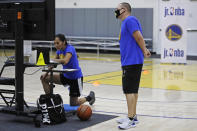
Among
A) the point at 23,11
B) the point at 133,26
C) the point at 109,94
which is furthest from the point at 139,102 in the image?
the point at 23,11

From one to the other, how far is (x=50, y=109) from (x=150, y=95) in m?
3.10

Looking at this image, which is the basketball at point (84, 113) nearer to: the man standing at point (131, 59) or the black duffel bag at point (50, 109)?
the black duffel bag at point (50, 109)

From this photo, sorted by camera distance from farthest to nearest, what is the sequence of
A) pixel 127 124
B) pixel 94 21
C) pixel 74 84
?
pixel 94 21
pixel 74 84
pixel 127 124

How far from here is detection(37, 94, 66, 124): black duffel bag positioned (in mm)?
5969

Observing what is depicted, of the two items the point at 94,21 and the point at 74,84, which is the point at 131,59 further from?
the point at 94,21

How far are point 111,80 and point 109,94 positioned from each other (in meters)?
2.22

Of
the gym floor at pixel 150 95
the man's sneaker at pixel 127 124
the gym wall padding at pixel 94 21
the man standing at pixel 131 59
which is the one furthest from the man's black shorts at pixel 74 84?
the gym wall padding at pixel 94 21

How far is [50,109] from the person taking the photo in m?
5.98

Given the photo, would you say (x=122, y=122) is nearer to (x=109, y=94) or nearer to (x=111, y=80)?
(x=109, y=94)

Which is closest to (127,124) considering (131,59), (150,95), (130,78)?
(130,78)

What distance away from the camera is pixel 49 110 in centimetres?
598

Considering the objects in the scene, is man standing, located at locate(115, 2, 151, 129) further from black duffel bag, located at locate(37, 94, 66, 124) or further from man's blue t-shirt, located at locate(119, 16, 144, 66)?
black duffel bag, located at locate(37, 94, 66, 124)

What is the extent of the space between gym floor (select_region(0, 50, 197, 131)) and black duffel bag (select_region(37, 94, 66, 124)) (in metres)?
0.53

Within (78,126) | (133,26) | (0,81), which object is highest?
(133,26)
